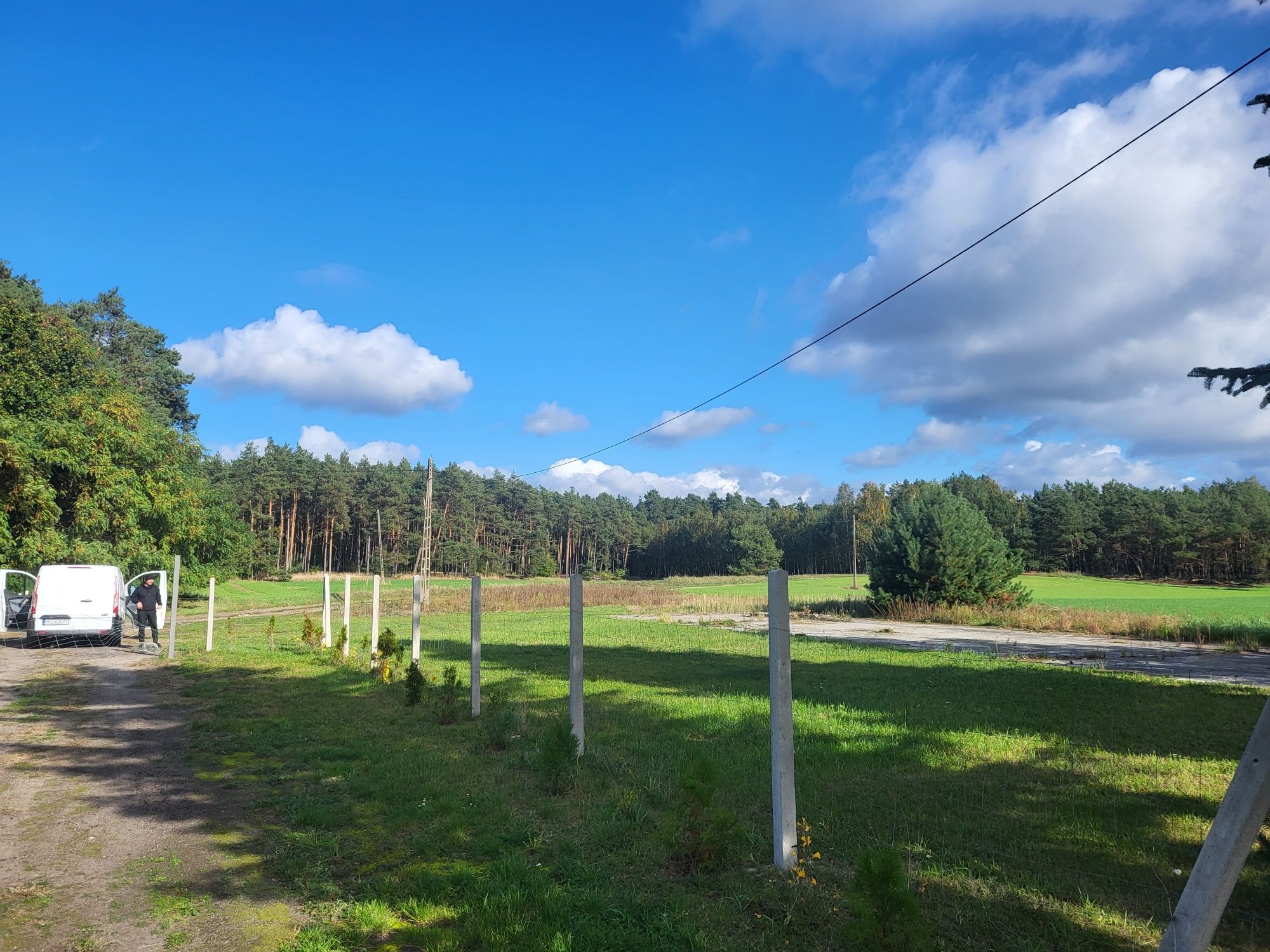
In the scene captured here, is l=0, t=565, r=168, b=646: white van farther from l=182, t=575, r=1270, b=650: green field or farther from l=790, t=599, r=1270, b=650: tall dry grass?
l=790, t=599, r=1270, b=650: tall dry grass

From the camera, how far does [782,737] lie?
14.6 feet

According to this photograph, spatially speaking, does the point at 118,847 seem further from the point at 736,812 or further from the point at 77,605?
the point at 77,605

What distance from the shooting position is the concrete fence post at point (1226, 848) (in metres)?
2.60

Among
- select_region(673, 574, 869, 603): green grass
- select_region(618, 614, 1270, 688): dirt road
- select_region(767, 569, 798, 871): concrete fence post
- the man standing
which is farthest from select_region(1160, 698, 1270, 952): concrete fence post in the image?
select_region(673, 574, 869, 603): green grass

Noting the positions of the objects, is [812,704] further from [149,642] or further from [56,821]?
[149,642]

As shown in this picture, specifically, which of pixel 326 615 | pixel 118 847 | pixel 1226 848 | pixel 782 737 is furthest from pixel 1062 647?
pixel 118 847

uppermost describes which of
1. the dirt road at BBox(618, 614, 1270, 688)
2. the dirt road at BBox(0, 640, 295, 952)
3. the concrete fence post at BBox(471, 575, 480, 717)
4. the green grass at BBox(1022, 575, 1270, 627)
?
the concrete fence post at BBox(471, 575, 480, 717)

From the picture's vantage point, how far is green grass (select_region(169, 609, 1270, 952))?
12.6 ft

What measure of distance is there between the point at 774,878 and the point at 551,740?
2565 millimetres

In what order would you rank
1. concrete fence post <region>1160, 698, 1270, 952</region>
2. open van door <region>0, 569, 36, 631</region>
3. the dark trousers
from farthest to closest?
open van door <region>0, 569, 36, 631</region> → the dark trousers → concrete fence post <region>1160, 698, 1270, 952</region>

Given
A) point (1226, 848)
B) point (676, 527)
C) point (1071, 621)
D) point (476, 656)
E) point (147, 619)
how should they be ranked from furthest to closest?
point (676, 527), point (1071, 621), point (147, 619), point (476, 656), point (1226, 848)

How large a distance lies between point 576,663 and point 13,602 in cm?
2478

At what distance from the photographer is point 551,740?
20.7ft

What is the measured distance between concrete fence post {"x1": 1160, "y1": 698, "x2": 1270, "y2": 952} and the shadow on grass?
0.99 m
